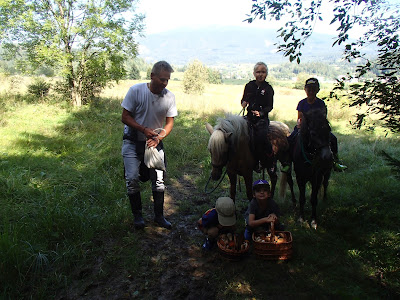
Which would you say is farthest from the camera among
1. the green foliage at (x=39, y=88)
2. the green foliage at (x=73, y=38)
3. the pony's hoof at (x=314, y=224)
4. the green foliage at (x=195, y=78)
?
the green foliage at (x=195, y=78)

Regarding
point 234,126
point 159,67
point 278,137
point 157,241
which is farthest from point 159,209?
point 278,137

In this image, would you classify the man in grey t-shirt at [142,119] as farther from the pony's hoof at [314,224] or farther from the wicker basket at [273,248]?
the pony's hoof at [314,224]

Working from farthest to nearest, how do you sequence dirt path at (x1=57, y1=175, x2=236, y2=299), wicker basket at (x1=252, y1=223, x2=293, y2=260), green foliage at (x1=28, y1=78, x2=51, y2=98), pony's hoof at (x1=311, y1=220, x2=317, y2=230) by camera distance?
green foliage at (x1=28, y1=78, x2=51, y2=98), pony's hoof at (x1=311, y1=220, x2=317, y2=230), wicker basket at (x1=252, y1=223, x2=293, y2=260), dirt path at (x1=57, y1=175, x2=236, y2=299)

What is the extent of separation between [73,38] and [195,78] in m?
21.9

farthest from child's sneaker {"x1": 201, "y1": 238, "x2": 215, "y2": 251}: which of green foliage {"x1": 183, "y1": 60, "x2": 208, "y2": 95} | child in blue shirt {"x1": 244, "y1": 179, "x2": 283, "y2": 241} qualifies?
green foliage {"x1": 183, "y1": 60, "x2": 208, "y2": 95}

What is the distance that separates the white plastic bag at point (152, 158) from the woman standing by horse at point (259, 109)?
1.44m

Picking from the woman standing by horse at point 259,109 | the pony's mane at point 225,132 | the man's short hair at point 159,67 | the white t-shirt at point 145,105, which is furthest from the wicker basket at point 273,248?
the man's short hair at point 159,67

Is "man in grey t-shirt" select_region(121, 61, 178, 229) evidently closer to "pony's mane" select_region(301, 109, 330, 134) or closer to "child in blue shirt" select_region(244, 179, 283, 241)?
"child in blue shirt" select_region(244, 179, 283, 241)

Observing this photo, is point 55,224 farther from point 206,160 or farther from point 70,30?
point 70,30

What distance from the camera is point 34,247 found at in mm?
3047

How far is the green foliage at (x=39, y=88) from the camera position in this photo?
13518 millimetres

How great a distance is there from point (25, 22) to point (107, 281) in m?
12.1

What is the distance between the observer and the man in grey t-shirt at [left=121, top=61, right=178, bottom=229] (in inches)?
138

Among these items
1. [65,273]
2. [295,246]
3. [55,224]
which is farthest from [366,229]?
[55,224]
